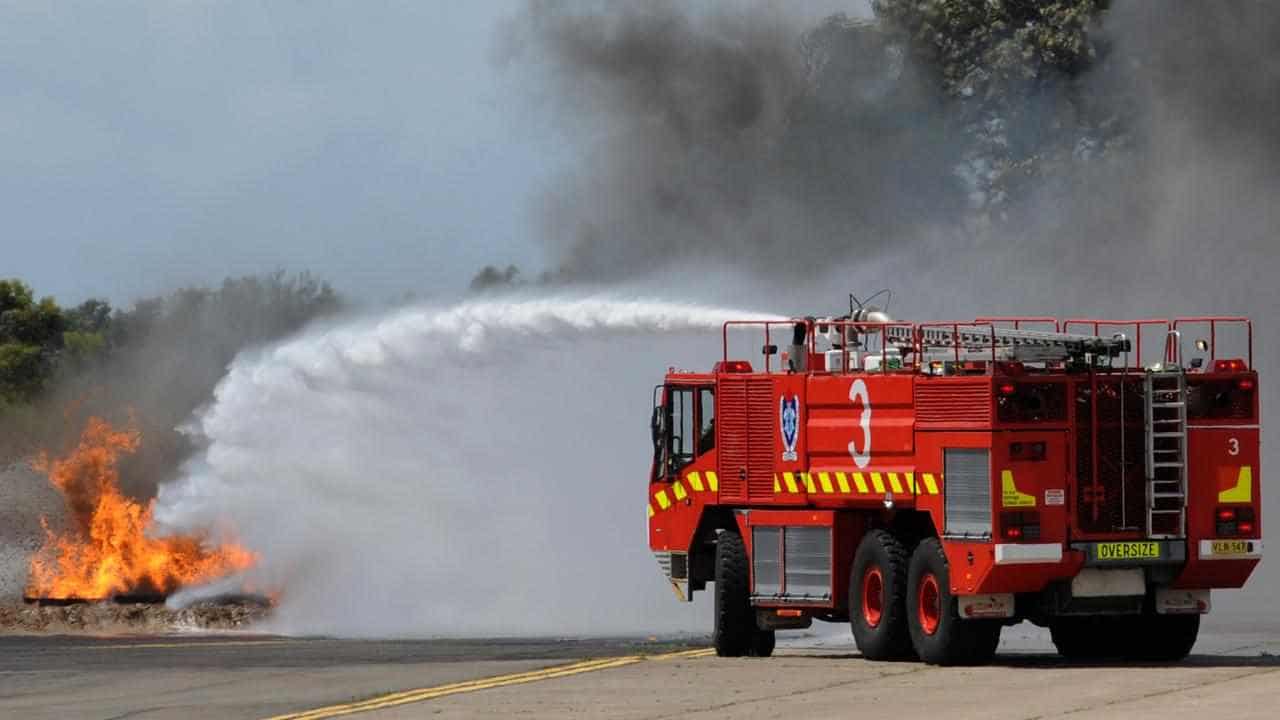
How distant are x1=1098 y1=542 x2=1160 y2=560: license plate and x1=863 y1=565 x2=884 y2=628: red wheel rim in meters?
Answer: 2.24

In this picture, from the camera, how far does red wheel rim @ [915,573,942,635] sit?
21750 millimetres

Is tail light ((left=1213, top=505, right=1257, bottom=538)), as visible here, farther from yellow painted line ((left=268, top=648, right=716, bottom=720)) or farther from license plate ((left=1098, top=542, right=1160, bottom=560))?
yellow painted line ((left=268, top=648, right=716, bottom=720))

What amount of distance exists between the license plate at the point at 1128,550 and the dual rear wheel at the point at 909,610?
111 cm

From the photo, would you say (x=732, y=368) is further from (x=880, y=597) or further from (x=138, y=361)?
(x=138, y=361)

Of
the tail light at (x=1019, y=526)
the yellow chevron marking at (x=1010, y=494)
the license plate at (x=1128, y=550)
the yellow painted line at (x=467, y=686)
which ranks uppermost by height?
the yellow chevron marking at (x=1010, y=494)

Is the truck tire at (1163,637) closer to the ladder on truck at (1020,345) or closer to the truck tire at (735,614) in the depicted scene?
the ladder on truck at (1020,345)

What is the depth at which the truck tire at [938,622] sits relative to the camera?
21375mm

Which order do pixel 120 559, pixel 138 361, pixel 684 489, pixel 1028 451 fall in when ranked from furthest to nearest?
pixel 138 361, pixel 120 559, pixel 684 489, pixel 1028 451

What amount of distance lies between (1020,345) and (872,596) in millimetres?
2799

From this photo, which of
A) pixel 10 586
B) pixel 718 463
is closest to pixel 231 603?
pixel 10 586

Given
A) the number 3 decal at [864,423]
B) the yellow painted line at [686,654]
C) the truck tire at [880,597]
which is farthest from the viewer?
the yellow painted line at [686,654]

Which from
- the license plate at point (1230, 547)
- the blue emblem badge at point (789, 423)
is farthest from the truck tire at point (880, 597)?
the license plate at point (1230, 547)

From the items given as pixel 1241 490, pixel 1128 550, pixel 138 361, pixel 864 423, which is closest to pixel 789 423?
pixel 864 423

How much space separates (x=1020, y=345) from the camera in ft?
71.2
